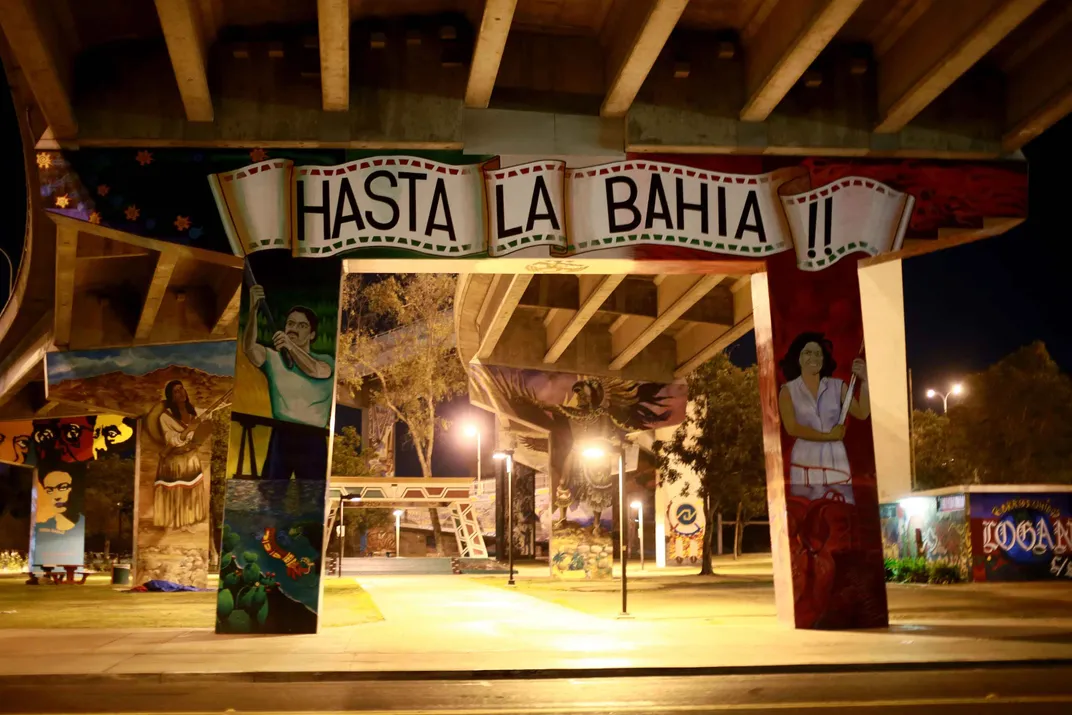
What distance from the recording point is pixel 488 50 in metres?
15.2

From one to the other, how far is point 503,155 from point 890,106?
6.17 meters

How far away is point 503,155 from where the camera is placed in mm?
17047

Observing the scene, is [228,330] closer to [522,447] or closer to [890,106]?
[522,447]

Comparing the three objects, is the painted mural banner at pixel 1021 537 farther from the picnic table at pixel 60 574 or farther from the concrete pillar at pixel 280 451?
the picnic table at pixel 60 574

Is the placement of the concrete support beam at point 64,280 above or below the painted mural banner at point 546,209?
above

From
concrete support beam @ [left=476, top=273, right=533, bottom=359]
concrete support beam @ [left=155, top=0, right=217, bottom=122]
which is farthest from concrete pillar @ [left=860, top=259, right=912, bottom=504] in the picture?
concrete support beam @ [left=155, top=0, right=217, bottom=122]

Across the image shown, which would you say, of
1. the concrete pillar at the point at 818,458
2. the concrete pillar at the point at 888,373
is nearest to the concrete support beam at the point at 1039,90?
the concrete pillar at the point at 818,458

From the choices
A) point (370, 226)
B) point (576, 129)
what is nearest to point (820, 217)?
point (576, 129)

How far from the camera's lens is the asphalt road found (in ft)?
29.4

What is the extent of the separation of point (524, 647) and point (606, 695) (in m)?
4.28

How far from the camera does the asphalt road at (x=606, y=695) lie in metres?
8.97

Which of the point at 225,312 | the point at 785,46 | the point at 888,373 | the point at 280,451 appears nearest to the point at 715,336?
the point at 888,373

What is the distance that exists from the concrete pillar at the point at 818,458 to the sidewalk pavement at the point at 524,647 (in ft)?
2.36

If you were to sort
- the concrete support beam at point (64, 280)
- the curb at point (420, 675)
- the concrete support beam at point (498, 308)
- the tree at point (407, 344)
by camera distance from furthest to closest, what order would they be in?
the tree at point (407, 344) → the concrete support beam at point (498, 308) → the concrete support beam at point (64, 280) → the curb at point (420, 675)
